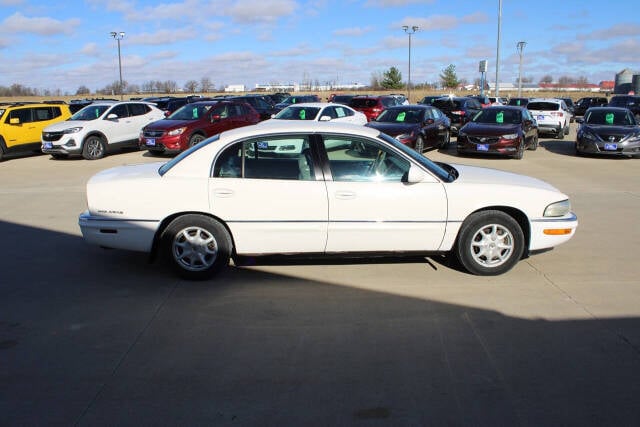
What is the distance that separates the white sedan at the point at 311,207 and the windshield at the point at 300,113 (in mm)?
12117

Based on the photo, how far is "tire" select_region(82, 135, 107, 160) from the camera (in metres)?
16.8

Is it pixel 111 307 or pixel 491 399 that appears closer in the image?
pixel 491 399

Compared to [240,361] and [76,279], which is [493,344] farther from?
[76,279]

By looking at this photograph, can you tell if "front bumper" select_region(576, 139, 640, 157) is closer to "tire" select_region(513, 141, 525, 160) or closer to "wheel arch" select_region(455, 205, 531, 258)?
"tire" select_region(513, 141, 525, 160)

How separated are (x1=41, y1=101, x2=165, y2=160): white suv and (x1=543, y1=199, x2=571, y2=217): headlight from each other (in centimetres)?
1445

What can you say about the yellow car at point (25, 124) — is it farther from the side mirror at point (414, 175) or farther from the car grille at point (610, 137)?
the car grille at point (610, 137)

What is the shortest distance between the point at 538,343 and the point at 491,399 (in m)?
0.99

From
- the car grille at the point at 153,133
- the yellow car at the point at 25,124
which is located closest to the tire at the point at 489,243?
the car grille at the point at 153,133

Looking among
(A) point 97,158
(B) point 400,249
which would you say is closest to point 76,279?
(B) point 400,249

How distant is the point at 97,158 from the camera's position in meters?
17.2

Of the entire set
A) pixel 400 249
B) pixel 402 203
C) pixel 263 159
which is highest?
pixel 263 159

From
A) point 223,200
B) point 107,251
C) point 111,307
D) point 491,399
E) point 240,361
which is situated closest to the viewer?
point 491,399

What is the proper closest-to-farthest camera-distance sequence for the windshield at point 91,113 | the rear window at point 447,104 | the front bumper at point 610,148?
the front bumper at point 610,148 → the windshield at point 91,113 → the rear window at point 447,104

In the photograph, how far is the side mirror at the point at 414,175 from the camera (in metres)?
5.59
